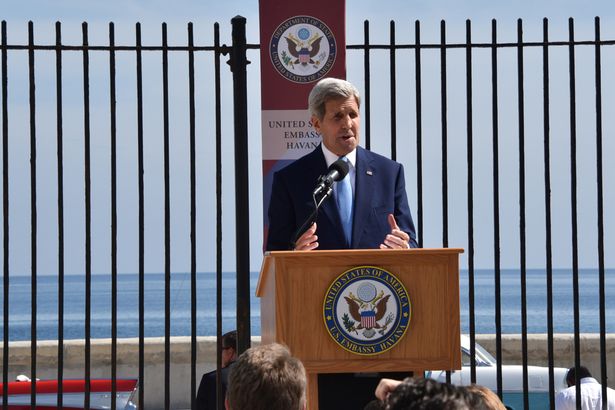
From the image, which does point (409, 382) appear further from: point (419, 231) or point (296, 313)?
point (419, 231)

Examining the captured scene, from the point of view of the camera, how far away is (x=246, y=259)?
24.2ft

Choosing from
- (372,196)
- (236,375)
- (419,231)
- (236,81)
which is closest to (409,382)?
(236,375)

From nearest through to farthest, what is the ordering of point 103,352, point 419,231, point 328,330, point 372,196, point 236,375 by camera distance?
point 236,375, point 328,330, point 372,196, point 419,231, point 103,352

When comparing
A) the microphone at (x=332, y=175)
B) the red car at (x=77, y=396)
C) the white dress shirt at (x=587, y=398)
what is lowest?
the white dress shirt at (x=587, y=398)

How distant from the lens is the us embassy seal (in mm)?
4934

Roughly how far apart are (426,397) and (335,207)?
260 cm

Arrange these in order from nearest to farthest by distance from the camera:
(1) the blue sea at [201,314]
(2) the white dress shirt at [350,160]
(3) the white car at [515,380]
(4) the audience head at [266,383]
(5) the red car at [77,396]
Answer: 1. (4) the audience head at [266,383]
2. (2) the white dress shirt at [350,160]
3. (5) the red car at [77,396]
4. (3) the white car at [515,380]
5. (1) the blue sea at [201,314]

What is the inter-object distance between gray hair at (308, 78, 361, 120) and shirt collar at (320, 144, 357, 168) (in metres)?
0.18

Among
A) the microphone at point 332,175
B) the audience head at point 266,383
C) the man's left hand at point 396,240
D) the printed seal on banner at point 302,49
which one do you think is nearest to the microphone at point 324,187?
the microphone at point 332,175

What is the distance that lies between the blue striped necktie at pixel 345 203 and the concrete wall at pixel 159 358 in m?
10.0

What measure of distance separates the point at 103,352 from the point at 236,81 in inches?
363

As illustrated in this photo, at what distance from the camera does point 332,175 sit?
17.7ft

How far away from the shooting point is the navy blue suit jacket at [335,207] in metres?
5.67

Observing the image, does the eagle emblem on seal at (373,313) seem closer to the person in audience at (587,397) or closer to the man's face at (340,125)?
the man's face at (340,125)
